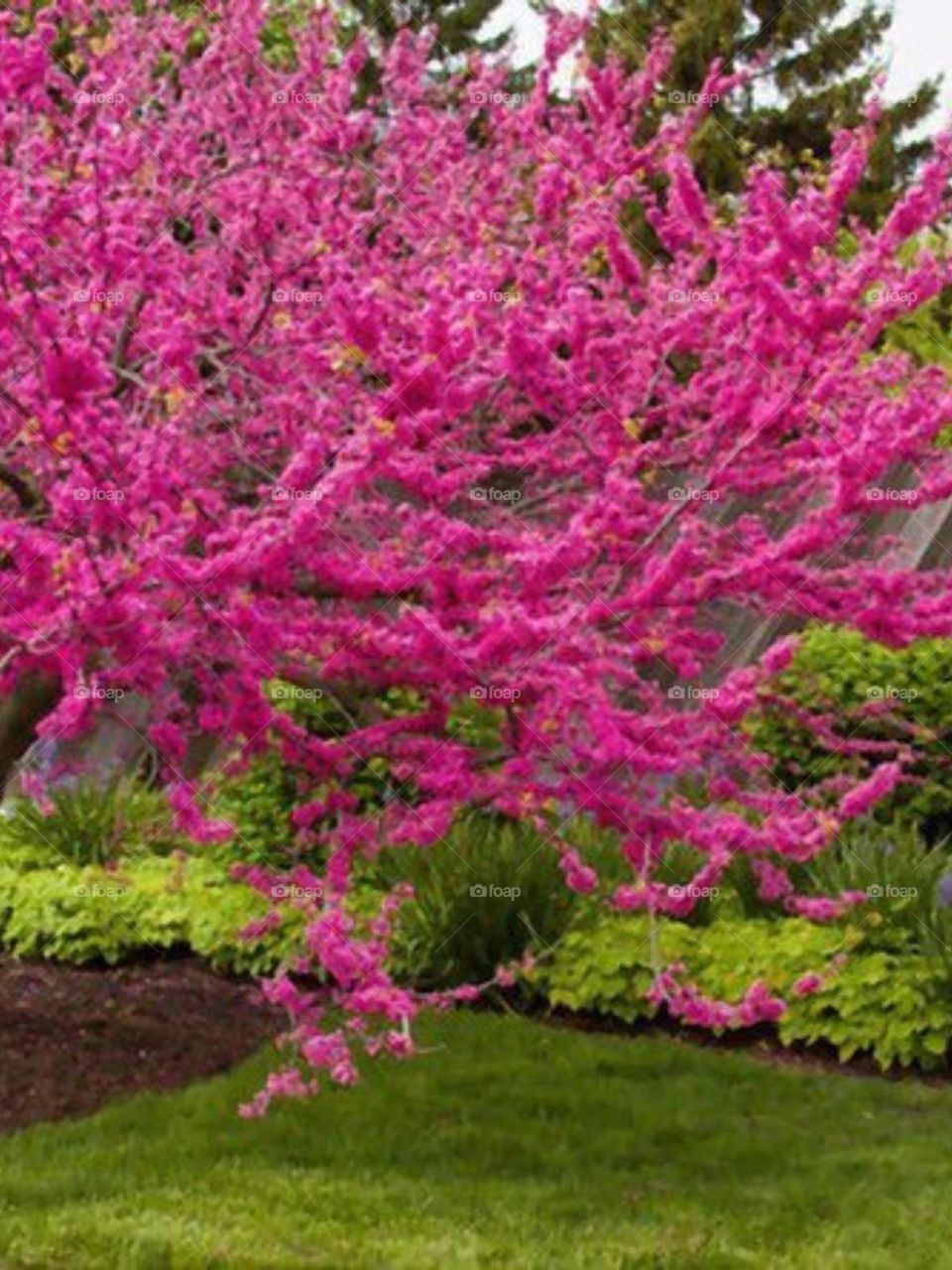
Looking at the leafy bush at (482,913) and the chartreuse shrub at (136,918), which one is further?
the chartreuse shrub at (136,918)

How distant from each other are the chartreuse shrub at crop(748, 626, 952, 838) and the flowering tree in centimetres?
409

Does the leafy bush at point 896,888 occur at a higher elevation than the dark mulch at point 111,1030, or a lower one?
higher

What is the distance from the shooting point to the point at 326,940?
5988 millimetres

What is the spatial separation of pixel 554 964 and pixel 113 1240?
3755 mm

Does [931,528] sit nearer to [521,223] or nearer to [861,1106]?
[521,223]

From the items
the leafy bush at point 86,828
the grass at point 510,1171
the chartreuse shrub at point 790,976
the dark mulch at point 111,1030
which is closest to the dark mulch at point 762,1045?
the chartreuse shrub at point 790,976

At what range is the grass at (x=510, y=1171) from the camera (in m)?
5.84

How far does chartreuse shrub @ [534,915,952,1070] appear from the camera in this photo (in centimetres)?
845

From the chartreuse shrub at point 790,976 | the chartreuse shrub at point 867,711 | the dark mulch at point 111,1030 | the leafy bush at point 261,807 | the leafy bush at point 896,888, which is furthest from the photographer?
the chartreuse shrub at point 867,711

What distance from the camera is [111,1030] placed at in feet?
28.6

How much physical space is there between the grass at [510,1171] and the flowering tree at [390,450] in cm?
53

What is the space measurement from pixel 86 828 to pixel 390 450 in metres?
6.61

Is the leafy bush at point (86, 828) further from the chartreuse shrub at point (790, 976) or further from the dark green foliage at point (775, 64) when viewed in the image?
the dark green foliage at point (775, 64)

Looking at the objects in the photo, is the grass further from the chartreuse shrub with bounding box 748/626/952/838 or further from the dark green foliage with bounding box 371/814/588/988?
the chartreuse shrub with bounding box 748/626/952/838
